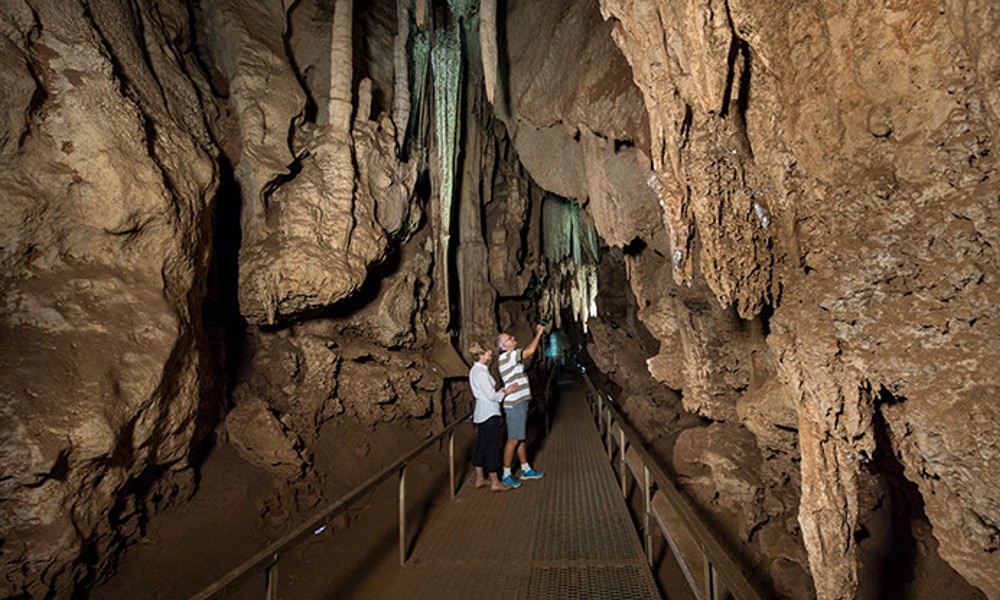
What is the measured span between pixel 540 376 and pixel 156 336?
1142cm

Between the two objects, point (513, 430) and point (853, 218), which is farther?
point (513, 430)

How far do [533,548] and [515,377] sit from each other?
1.67 meters

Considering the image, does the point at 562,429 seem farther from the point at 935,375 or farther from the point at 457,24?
the point at 457,24

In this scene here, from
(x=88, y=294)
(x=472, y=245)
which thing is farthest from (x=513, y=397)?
(x=472, y=245)

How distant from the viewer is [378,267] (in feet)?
20.9

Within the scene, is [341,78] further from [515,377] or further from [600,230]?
[515,377]

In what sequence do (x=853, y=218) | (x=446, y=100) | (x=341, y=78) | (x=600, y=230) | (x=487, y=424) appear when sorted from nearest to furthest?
(x=853, y=218), (x=487, y=424), (x=341, y=78), (x=600, y=230), (x=446, y=100)

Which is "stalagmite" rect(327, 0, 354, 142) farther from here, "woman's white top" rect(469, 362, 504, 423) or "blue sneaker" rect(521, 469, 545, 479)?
"blue sneaker" rect(521, 469, 545, 479)

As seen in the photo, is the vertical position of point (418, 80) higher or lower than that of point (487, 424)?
higher

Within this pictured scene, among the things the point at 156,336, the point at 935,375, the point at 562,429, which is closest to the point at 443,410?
the point at 562,429

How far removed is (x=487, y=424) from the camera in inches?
172

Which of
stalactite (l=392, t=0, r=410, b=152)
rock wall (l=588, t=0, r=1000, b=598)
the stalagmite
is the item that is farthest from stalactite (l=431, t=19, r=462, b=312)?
rock wall (l=588, t=0, r=1000, b=598)

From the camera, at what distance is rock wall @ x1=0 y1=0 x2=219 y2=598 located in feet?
8.66

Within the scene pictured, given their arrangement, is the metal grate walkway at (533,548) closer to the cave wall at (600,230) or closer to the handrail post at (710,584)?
the handrail post at (710,584)
